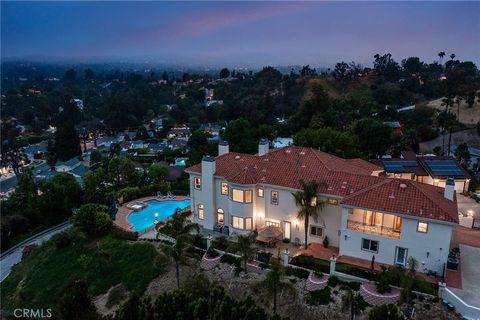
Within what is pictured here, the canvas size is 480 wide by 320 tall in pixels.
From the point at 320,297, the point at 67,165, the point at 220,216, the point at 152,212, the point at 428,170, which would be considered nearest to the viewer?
the point at 320,297

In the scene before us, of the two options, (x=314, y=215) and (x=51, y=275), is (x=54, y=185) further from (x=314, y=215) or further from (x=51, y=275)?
(x=314, y=215)

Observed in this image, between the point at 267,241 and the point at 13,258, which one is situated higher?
the point at 267,241

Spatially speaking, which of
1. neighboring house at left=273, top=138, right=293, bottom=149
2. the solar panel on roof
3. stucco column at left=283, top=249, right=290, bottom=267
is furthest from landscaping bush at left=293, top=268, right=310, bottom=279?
neighboring house at left=273, top=138, right=293, bottom=149

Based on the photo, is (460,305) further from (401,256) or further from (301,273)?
(301,273)

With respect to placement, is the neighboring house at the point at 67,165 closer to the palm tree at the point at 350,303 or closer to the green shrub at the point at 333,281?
the green shrub at the point at 333,281

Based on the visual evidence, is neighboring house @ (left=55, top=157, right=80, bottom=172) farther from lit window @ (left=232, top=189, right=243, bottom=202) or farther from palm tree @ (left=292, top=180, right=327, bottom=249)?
palm tree @ (left=292, top=180, right=327, bottom=249)

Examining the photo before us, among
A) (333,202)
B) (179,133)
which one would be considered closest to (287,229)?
(333,202)

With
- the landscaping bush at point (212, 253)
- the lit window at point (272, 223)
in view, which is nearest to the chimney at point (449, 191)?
the lit window at point (272, 223)
